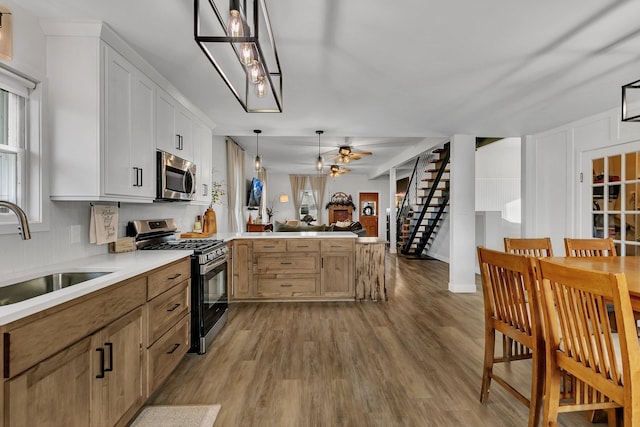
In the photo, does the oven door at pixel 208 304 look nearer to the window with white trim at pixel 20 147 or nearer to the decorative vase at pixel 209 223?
the decorative vase at pixel 209 223

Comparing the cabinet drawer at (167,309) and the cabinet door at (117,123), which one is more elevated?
the cabinet door at (117,123)

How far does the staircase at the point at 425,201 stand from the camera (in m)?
6.81

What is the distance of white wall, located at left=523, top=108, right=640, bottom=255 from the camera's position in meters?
3.82

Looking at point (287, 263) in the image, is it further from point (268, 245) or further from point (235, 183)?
point (235, 183)

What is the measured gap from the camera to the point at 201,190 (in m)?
3.94

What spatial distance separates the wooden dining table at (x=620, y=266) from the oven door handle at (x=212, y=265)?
2.62 m

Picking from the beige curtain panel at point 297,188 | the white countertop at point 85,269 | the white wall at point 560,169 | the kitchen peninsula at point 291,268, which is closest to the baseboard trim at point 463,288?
the white wall at point 560,169

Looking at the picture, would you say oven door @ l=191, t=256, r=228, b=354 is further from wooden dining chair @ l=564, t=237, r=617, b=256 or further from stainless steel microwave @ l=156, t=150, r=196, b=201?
wooden dining chair @ l=564, t=237, r=617, b=256

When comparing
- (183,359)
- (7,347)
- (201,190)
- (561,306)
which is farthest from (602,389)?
(201,190)

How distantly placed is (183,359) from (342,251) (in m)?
2.29

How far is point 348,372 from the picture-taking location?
8.13 ft

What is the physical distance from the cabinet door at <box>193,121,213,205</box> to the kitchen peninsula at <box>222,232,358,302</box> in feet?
2.12

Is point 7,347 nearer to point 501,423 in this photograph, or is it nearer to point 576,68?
point 501,423

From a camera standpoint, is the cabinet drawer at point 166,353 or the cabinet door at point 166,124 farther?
the cabinet door at point 166,124
